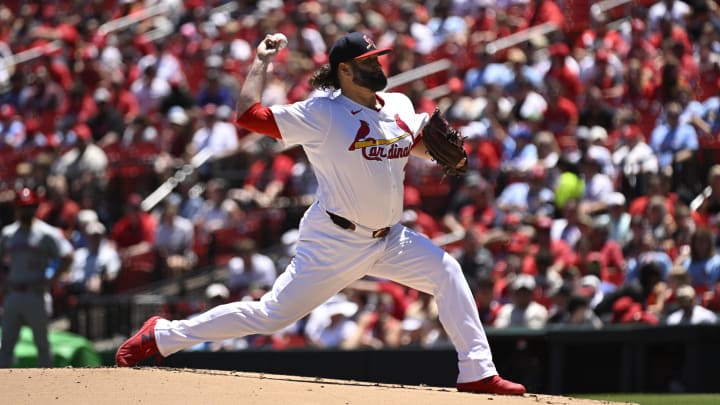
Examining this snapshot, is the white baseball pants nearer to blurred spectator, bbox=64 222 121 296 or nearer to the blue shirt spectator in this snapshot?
the blue shirt spectator

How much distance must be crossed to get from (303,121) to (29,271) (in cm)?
537

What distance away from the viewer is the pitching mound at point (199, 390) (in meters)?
6.75

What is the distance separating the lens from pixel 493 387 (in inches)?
289

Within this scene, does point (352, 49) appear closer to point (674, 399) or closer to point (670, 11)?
point (674, 399)

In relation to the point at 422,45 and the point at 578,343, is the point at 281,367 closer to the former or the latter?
the point at 578,343

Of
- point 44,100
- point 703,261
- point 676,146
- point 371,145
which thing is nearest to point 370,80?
point 371,145

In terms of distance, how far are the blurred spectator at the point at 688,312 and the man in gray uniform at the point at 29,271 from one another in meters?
5.15

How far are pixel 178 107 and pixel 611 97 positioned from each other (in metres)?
5.76

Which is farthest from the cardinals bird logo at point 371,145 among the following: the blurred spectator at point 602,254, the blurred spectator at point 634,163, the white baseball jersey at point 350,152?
the blurred spectator at point 634,163

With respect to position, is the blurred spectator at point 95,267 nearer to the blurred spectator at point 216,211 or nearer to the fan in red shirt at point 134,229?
the fan in red shirt at point 134,229

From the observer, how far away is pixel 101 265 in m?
15.2

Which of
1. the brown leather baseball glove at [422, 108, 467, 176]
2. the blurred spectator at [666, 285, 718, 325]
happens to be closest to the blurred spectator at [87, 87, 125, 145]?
the blurred spectator at [666, 285, 718, 325]

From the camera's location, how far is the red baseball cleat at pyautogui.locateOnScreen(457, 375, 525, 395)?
732 centimetres

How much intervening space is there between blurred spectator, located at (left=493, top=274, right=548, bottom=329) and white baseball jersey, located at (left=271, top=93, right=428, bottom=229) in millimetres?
4321
